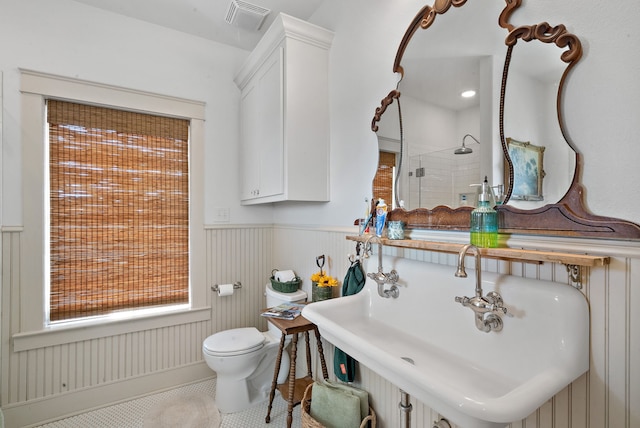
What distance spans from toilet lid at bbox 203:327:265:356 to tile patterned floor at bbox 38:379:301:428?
414 mm

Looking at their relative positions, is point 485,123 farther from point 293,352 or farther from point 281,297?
point 281,297

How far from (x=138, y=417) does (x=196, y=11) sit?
2799 millimetres

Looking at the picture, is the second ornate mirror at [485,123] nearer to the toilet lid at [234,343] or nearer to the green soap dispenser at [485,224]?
the green soap dispenser at [485,224]

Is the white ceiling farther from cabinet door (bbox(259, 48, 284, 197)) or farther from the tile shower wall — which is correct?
the tile shower wall

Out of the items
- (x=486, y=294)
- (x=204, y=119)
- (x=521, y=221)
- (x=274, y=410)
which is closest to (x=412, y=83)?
(x=521, y=221)

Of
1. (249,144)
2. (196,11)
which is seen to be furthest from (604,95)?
(196,11)

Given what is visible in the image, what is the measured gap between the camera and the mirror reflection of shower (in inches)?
45.1

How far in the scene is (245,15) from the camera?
217 cm

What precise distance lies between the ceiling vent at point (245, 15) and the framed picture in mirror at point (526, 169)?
193 cm

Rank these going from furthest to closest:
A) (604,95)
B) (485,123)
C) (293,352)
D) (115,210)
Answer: (115,210) → (293,352) → (485,123) → (604,95)

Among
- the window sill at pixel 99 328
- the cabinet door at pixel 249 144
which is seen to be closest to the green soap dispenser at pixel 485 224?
the cabinet door at pixel 249 144

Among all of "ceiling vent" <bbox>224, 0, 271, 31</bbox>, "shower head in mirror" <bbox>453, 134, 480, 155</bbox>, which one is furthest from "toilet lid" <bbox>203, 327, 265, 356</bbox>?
"ceiling vent" <bbox>224, 0, 271, 31</bbox>

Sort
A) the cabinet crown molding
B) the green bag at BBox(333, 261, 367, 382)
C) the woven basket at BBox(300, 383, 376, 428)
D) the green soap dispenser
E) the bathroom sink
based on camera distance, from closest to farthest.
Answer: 1. the bathroom sink
2. the green soap dispenser
3. the woven basket at BBox(300, 383, 376, 428)
4. the green bag at BBox(333, 261, 367, 382)
5. the cabinet crown molding

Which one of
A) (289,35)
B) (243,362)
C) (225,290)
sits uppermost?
(289,35)
